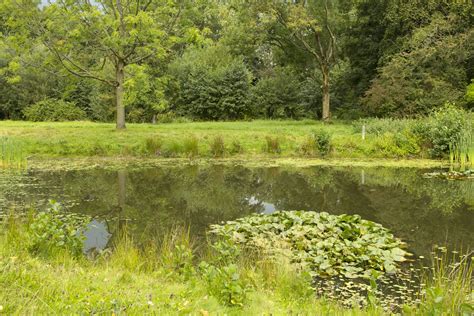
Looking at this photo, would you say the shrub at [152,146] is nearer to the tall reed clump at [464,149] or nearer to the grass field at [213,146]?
the grass field at [213,146]

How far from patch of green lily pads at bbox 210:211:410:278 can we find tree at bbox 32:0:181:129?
1281 cm

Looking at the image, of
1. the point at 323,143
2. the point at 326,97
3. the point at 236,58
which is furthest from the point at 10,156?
the point at 236,58

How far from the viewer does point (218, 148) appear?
16.3 m

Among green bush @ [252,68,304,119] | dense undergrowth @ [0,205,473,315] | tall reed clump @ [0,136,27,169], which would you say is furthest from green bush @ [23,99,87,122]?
dense undergrowth @ [0,205,473,315]

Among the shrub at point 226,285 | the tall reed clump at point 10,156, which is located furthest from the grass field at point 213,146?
the shrub at point 226,285

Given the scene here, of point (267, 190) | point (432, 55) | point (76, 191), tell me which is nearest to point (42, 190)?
point (76, 191)

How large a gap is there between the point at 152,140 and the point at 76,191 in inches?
243

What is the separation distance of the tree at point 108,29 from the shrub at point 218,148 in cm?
545

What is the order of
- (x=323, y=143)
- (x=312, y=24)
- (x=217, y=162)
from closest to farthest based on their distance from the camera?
(x=217, y=162) → (x=323, y=143) → (x=312, y=24)

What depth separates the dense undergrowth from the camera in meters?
3.39

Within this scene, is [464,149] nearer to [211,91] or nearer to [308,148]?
[308,148]

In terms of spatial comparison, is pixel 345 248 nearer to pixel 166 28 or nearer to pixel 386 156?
pixel 386 156

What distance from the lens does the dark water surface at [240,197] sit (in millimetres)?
7703

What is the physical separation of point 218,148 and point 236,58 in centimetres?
1696
